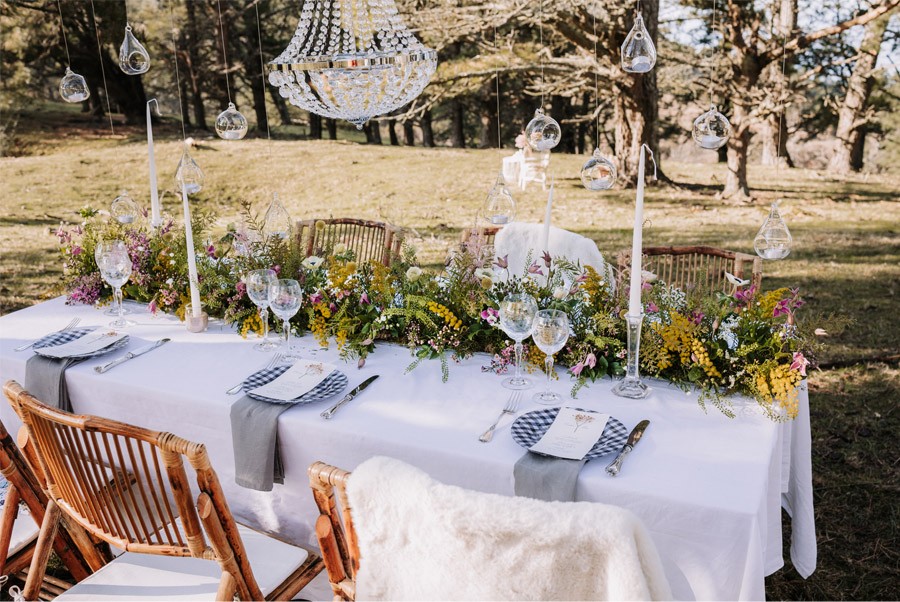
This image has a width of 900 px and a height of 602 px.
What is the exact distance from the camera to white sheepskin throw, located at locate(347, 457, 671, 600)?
111 cm

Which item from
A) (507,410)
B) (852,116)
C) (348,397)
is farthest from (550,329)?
(852,116)

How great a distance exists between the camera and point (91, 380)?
7.27ft

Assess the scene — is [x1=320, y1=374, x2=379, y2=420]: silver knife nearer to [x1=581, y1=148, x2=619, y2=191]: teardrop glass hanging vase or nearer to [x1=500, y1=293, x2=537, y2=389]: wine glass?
[x1=500, y1=293, x2=537, y2=389]: wine glass

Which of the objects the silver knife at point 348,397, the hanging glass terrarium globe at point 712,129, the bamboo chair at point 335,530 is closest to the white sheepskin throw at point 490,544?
the bamboo chair at point 335,530

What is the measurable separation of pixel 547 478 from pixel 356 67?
1.21 metres

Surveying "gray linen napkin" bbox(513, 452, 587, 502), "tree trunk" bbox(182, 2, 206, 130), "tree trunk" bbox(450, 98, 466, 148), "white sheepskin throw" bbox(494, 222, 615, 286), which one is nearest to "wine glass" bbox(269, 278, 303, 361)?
"gray linen napkin" bbox(513, 452, 587, 502)

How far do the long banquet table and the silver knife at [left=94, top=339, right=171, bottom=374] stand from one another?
0.09ft

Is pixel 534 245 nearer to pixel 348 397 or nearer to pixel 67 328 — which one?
pixel 348 397

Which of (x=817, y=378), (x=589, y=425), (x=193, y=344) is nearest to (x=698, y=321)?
(x=589, y=425)

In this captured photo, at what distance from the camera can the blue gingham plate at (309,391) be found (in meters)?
1.99

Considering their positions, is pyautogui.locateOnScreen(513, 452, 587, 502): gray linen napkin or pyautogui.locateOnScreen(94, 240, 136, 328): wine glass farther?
pyautogui.locateOnScreen(94, 240, 136, 328): wine glass

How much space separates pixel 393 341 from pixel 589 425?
0.84m

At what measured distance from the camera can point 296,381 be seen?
210cm

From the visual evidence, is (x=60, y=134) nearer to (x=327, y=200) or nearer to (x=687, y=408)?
(x=327, y=200)
